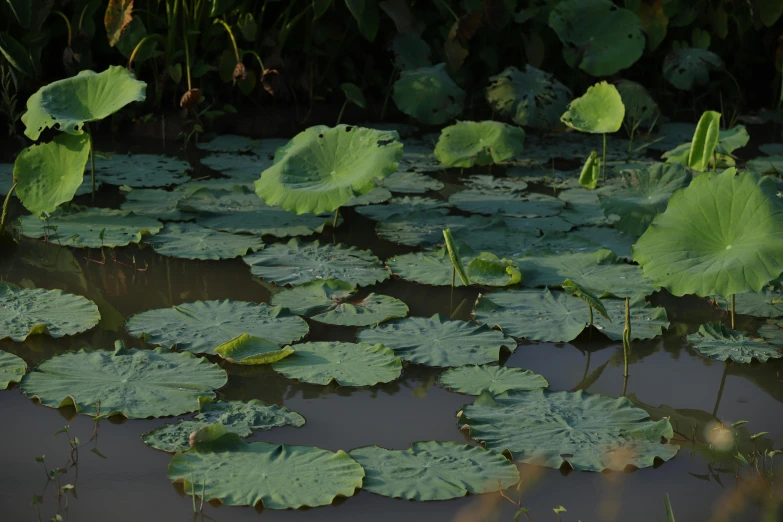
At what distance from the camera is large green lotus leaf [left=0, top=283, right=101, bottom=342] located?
258 centimetres

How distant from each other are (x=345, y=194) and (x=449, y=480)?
61.0 inches

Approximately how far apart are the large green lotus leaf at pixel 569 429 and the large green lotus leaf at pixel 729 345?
20.2 inches

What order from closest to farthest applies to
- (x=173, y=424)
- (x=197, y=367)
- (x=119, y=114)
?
1. (x=173, y=424)
2. (x=197, y=367)
3. (x=119, y=114)

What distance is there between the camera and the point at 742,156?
17.1 ft

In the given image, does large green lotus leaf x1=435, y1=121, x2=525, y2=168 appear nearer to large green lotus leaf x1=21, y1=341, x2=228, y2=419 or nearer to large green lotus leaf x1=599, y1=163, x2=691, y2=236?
large green lotus leaf x1=599, y1=163, x2=691, y2=236

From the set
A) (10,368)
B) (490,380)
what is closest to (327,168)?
(490,380)

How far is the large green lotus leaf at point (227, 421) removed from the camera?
2057 millimetres

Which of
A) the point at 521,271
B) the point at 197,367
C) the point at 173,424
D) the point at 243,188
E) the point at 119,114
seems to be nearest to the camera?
the point at 173,424

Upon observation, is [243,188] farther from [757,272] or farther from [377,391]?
[757,272]

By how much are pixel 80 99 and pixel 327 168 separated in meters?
0.98

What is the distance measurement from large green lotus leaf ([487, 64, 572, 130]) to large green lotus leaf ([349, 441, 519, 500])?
3210 mm

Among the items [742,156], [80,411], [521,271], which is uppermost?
[80,411]

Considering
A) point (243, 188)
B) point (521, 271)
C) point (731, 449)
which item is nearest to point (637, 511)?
point (731, 449)

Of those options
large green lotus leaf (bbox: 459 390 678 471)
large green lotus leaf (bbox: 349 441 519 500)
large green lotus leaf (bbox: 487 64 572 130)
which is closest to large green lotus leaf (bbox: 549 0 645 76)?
large green lotus leaf (bbox: 487 64 572 130)
